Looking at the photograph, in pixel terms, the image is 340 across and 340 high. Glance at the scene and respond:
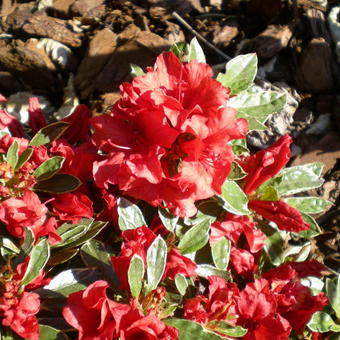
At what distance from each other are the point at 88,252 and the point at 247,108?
0.66 metres

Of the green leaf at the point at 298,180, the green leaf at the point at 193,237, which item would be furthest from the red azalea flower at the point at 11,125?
the green leaf at the point at 298,180

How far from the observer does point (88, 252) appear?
1441 millimetres

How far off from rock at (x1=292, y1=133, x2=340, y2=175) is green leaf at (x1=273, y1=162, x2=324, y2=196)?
46 cm

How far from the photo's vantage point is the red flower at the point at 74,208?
4.86ft

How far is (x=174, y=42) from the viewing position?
2.30m

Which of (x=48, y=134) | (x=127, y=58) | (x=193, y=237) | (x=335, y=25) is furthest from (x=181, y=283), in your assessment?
(x=335, y=25)

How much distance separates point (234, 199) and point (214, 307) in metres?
0.31

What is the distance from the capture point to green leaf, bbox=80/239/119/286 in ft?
4.67

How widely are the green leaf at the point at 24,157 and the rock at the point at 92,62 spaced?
800 mm

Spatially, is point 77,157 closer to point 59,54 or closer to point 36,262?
point 36,262

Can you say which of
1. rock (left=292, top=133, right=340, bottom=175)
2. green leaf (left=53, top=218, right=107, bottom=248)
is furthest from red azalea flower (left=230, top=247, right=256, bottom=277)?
rock (left=292, top=133, right=340, bottom=175)

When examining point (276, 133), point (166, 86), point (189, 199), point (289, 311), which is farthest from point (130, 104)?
point (276, 133)

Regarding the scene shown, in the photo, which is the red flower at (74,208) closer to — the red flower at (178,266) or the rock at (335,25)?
the red flower at (178,266)

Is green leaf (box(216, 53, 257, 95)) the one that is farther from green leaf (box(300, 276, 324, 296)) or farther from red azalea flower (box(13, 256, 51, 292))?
red azalea flower (box(13, 256, 51, 292))
